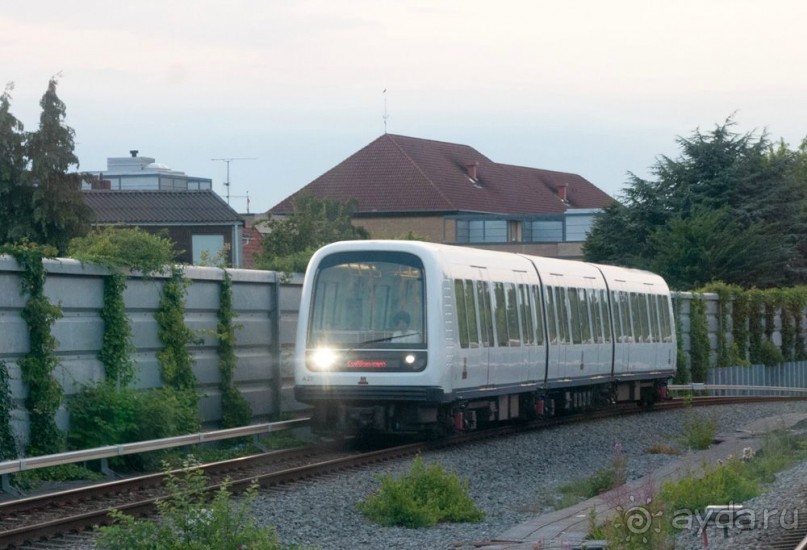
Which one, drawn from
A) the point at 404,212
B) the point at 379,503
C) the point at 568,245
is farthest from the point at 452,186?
the point at 379,503

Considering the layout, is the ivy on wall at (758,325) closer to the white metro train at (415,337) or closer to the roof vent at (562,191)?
the white metro train at (415,337)

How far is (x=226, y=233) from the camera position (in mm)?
67875

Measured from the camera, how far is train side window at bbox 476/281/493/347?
1928cm

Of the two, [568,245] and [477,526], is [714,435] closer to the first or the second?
[477,526]

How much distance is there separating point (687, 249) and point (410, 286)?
35820 mm

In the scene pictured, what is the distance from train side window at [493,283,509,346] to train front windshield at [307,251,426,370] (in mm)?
2398

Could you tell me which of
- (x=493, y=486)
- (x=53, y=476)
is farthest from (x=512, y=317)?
(x=53, y=476)

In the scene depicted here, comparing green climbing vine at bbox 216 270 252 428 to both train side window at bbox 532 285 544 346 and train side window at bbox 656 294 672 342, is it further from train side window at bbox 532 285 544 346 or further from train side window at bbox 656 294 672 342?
train side window at bbox 656 294 672 342

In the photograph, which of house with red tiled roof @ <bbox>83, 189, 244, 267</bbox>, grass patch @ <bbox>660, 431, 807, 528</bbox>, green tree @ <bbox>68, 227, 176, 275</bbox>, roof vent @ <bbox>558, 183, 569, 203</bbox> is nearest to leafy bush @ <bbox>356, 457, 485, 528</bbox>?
grass patch @ <bbox>660, 431, 807, 528</bbox>

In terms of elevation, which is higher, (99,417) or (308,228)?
(308,228)

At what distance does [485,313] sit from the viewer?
19484 mm

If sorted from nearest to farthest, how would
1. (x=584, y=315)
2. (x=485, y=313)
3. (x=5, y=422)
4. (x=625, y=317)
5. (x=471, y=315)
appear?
(x=5, y=422) → (x=471, y=315) → (x=485, y=313) → (x=584, y=315) → (x=625, y=317)

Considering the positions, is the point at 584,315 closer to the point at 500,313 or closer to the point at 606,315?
Answer: the point at 606,315

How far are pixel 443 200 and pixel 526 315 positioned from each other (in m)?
54.6
